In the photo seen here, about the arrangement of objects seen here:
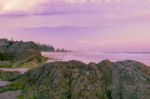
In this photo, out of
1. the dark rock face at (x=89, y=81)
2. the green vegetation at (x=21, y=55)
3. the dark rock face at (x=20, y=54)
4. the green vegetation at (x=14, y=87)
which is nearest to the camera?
the dark rock face at (x=89, y=81)

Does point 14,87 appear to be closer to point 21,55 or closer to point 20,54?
point 21,55

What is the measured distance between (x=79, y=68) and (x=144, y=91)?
11.3ft

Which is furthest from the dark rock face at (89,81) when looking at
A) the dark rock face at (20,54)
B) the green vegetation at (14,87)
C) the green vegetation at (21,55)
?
the dark rock face at (20,54)

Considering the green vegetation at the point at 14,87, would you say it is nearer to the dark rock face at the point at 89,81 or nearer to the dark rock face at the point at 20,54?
the dark rock face at the point at 89,81

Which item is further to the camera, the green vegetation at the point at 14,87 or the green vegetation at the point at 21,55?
the green vegetation at the point at 21,55

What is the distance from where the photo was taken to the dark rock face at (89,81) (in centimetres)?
1745

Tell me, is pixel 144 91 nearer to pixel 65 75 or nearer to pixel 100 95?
pixel 100 95

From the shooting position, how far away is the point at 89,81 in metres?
18.0

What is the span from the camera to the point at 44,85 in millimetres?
18500

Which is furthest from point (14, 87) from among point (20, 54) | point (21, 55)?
point (20, 54)

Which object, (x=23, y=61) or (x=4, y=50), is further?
(x=4, y=50)

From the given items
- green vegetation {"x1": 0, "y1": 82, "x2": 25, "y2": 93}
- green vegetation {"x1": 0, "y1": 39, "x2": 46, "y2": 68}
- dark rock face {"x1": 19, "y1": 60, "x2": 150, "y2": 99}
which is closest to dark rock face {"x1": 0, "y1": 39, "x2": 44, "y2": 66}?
green vegetation {"x1": 0, "y1": 39, "x2": 46, "y2": 68}

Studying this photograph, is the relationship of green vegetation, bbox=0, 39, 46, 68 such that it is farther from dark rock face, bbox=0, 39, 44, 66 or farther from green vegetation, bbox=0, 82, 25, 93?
green vegetation, bbox=0, 82, 25, 93

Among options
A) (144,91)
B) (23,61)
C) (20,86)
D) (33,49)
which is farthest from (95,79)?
(33,49)
